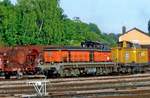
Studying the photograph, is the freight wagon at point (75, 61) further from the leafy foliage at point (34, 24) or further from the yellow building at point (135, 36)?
the yellow building at point (135, 36)

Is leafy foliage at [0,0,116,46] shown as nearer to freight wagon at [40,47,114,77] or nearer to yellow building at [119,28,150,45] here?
freight wagon at [40,47,114,77]

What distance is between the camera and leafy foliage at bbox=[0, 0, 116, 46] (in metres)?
69.2

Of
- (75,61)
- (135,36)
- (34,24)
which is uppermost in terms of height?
(135,36)

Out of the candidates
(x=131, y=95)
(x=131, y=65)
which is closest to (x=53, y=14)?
(x=131, y=65)

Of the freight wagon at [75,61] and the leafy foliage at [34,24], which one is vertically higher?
the leafy foliage at [34,24]

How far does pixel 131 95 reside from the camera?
18609mm

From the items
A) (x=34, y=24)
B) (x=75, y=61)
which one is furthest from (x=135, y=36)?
(x=75, y=61)

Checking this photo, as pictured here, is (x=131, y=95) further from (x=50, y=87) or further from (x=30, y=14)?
(x=30, y=14)

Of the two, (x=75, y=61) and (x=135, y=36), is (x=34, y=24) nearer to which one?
(x=75, y=61)

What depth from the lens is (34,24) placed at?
7169 cm

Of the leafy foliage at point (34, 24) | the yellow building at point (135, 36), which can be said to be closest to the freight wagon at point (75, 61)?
the leafy foliage at point (34, 24)

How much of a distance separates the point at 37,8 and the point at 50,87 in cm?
5258

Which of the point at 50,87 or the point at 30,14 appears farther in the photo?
the point at 30,14

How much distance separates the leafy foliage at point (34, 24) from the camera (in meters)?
69.2
